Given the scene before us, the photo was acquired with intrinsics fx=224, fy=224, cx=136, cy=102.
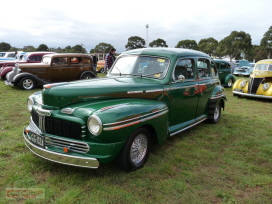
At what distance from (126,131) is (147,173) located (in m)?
0.78

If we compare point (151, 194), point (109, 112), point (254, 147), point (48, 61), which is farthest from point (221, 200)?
point (48, 61)

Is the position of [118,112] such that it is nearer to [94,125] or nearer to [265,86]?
[94,125]

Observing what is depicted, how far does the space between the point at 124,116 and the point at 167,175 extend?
1.12 m

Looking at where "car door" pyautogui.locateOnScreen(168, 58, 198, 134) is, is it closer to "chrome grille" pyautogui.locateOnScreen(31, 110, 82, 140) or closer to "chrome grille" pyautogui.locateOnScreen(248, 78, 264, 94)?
"chrome grille" pyautogui.locateOnScreen(31, 110, 82, 140)

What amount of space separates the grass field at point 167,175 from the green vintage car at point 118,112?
1.04ft

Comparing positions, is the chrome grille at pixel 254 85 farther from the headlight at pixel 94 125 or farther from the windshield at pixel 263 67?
the headlight at pixel 94 125

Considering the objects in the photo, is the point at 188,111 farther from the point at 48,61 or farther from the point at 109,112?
the point at 48,61

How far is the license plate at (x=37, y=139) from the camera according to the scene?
303cm

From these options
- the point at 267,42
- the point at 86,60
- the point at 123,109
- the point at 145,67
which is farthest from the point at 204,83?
the point at 267,42

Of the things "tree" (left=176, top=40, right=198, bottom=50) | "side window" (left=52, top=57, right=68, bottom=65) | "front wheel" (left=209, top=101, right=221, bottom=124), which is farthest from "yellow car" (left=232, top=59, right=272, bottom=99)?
"tree" (left=176, top=40, right=198, bottom=50)

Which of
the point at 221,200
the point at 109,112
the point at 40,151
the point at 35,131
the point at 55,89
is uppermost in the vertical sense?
the point at 55,89

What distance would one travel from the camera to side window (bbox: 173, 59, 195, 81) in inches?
168

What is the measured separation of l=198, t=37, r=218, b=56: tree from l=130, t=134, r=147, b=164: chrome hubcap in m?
56.3

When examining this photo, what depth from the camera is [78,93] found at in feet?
10.3
